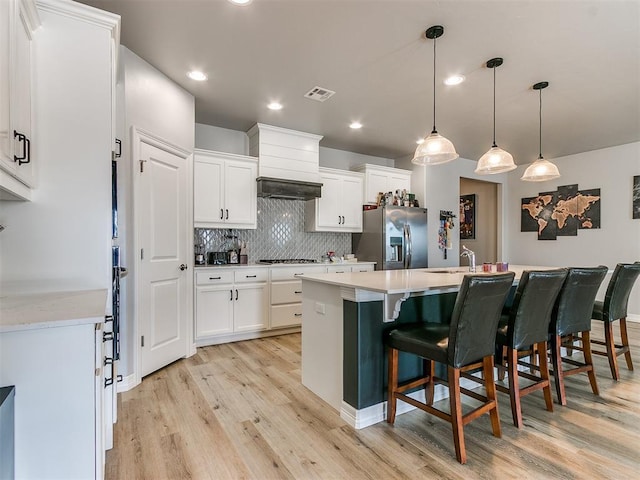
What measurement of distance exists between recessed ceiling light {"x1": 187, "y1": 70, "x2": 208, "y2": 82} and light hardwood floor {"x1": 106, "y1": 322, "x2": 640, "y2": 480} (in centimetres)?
267

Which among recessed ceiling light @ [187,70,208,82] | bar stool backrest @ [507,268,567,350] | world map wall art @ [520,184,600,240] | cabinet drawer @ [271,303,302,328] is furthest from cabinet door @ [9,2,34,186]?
world map wall art @ [520,184,600,240]

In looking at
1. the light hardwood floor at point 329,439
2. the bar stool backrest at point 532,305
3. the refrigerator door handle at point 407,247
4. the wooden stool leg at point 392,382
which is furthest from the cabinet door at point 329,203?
the bar stool backrest at point 532,305

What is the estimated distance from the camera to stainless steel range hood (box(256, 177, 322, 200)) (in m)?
4.14

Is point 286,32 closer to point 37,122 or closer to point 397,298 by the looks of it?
point 37,122

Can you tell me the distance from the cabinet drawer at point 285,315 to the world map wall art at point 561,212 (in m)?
4.72

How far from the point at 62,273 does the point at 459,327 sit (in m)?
2.09

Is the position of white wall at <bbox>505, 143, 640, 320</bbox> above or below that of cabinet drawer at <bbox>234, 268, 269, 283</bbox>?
above

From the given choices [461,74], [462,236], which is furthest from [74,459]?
[462,236]

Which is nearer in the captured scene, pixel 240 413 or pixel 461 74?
pixel 240 413

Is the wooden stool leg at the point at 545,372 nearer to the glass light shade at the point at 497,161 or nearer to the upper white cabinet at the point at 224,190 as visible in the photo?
the glass light shade at the point at 497,161

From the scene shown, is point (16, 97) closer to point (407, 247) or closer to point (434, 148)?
point (434, 148)

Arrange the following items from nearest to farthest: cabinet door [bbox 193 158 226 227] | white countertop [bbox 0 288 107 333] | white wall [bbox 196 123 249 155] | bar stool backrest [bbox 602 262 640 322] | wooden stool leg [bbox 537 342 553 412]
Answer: white countertop [bbox 0 288 107 333], wooden stool leg [bbox 537 342 553 412], bar stool backrest [bbox 602 262 640 322], cabinet door [bbox 193 158 226 227], white wall [bbox 196 123 249 155]

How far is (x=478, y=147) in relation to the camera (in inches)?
205

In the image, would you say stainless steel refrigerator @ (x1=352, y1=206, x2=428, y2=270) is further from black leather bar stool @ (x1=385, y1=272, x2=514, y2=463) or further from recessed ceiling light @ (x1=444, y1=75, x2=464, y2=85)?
black leather bar stool @ (x1=385, y1=272, x2=514, y2=463)
